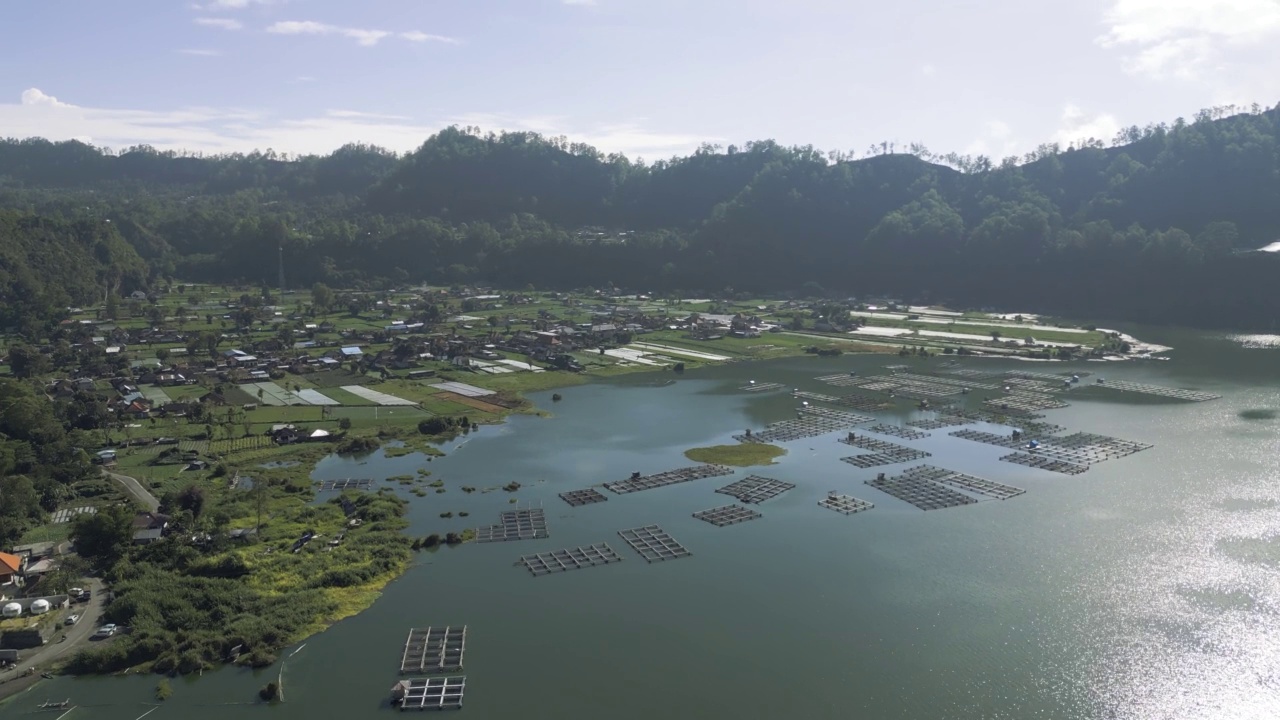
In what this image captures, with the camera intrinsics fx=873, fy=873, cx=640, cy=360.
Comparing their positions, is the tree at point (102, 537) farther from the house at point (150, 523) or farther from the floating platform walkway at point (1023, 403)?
the floating platform walkway at point (1023, 403)

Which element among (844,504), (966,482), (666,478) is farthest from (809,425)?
(844,504)

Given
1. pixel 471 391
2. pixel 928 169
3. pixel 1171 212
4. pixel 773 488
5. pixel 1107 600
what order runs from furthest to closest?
1. pixel 928 169
2. pixel 1171 212
3. pixel 471 391
4. pixel 773 488
5. pixel 1107 600

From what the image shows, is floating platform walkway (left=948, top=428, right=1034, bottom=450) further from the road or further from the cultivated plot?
the road

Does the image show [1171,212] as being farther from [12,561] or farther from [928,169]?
[12,561]

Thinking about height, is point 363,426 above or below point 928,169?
below

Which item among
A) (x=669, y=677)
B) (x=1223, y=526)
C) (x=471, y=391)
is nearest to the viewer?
(x=669, y=677)

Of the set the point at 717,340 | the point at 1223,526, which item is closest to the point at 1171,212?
the point at 717,340
